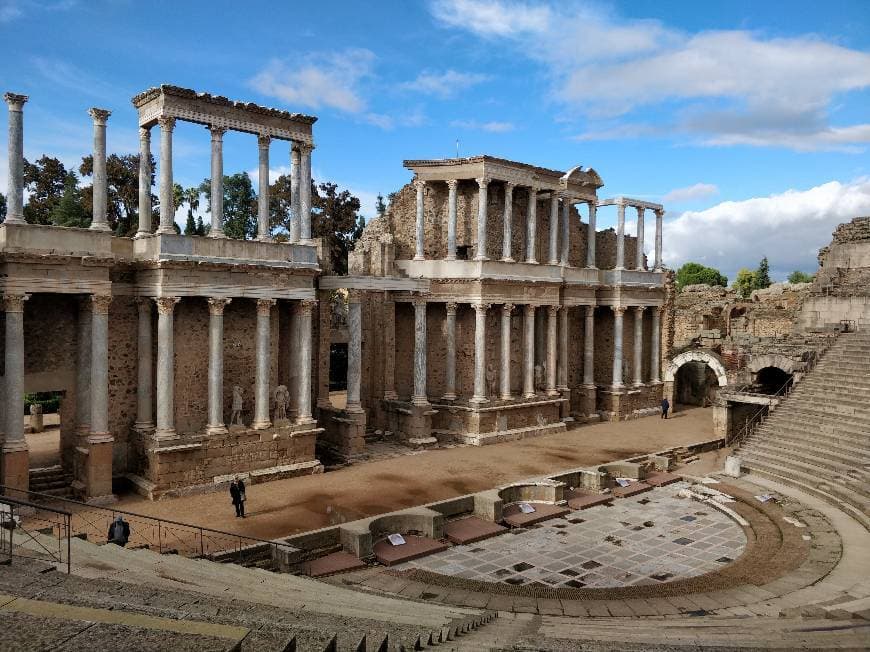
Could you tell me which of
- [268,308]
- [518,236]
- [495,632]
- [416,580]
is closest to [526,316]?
[518,236]

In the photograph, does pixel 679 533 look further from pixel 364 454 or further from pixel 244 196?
pixel 244 196

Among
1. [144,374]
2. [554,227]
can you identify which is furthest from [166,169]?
[554,227]

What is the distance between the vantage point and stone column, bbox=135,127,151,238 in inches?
811

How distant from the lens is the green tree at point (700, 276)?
83.3 meters

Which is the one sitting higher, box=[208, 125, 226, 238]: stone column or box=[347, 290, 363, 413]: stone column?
box=[208, 125, 226, 238]: stone column

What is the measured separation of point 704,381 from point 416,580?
2959cm

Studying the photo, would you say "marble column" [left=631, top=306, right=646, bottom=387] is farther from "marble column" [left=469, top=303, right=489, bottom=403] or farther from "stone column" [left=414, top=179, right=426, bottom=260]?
"stone column" [left=414, top=179, right=426, bottom=260]

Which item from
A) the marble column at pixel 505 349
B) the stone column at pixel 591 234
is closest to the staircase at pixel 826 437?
the marble column at pixel 505 349

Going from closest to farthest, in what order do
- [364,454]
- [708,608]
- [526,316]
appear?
[708,608], [364,454], [526,316]

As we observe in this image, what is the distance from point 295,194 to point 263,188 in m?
1.17

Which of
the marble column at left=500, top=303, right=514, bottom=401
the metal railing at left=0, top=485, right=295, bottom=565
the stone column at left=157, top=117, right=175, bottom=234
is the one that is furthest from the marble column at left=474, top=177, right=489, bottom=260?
the metal railing at left=0, top=485, right=295, bottom=565

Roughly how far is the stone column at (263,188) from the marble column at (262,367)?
2275 millimetres

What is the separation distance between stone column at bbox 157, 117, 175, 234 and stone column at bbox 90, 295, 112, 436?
9.59 feet

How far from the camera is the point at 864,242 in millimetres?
33969
